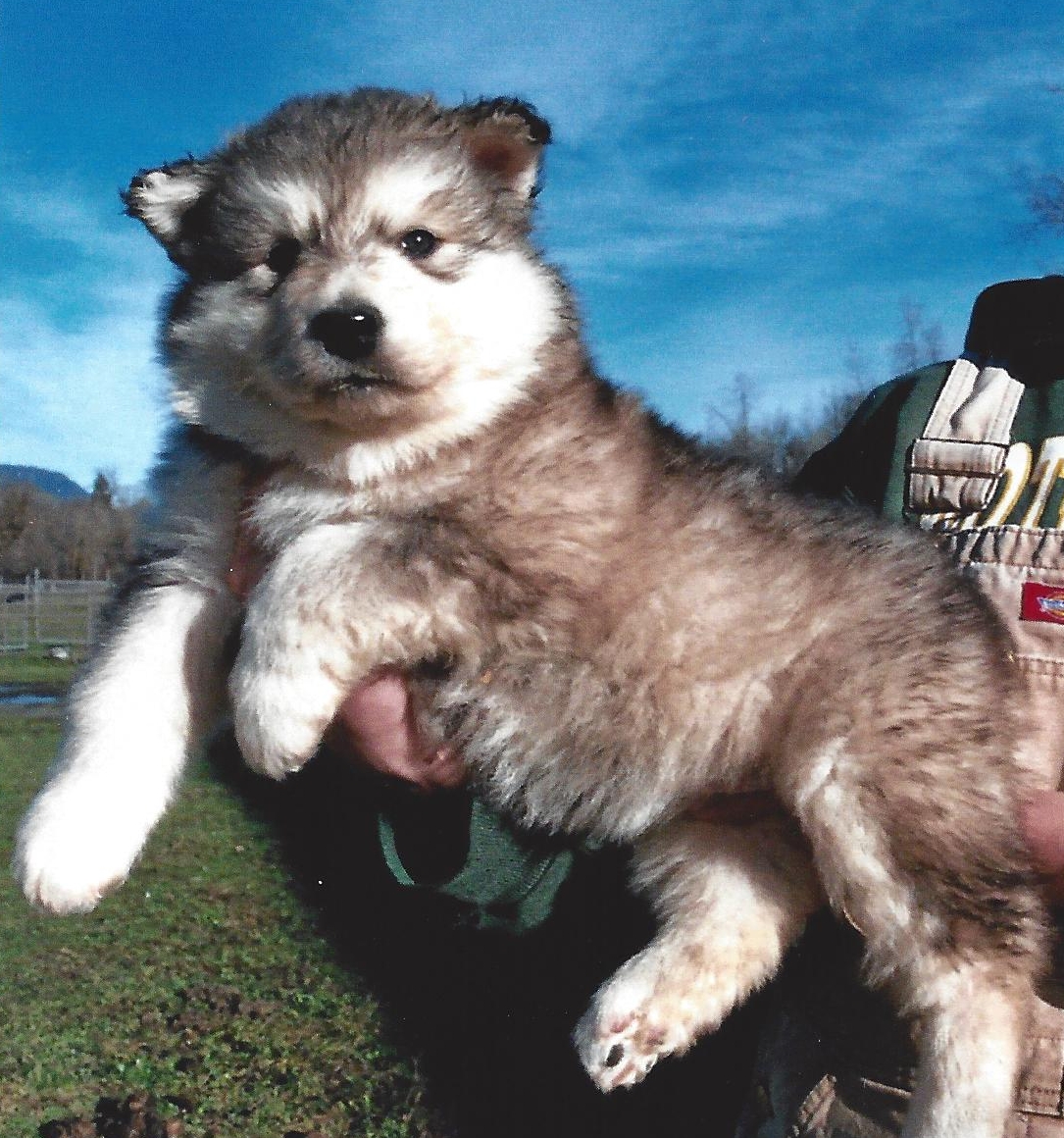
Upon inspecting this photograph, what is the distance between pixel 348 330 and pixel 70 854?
1071 mm

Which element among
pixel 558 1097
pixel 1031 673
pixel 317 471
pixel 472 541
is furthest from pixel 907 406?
pixel 558 1097

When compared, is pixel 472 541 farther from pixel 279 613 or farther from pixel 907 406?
pixel 907 406

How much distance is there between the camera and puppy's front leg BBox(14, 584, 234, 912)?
206 centimetres

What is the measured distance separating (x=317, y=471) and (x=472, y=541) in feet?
1.25

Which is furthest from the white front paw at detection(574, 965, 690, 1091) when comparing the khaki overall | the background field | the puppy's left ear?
the background field

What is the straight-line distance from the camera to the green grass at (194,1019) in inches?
213

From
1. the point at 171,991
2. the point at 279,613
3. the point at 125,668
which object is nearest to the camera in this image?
the point at 279,613

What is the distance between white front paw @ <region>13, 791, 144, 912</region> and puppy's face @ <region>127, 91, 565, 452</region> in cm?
83

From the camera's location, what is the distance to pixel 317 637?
2.06 meters

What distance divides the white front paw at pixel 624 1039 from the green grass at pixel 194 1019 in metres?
2.91

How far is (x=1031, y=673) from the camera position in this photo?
7.76 ft

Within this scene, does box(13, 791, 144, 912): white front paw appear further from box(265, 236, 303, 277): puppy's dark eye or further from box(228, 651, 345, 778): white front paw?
box(265, 236, 303, 277): puppy's dark eye

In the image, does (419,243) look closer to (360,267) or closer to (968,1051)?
(360,267)

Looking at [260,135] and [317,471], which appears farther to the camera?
[260,135]
